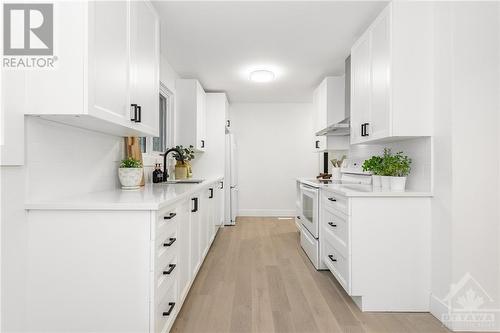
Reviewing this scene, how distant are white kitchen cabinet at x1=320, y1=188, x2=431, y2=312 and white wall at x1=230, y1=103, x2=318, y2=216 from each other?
4.09 m

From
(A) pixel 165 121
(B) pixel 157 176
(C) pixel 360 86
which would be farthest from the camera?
(A) pixel 165 121

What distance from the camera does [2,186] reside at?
4.41ft

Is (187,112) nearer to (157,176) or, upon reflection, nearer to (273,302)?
(157,176)

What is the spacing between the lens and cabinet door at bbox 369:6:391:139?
224 centimetres

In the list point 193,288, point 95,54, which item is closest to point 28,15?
point 95,54

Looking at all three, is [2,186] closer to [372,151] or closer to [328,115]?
[372,151]

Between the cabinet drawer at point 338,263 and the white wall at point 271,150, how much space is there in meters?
3.38

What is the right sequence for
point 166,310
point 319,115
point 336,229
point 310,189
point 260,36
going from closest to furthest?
point 166,310
point 336,229
point 260,36
point 310,189
point 319,115

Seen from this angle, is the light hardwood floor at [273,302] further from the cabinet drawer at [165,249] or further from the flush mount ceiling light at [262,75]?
the flush mount ceiling light at [262,75]

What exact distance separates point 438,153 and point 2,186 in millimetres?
2527

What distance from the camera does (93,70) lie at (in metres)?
1.47

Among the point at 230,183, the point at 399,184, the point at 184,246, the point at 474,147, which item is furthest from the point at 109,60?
the point at 230,183

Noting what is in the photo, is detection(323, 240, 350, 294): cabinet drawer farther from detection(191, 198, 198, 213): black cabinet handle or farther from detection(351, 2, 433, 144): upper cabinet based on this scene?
detection(191, 198, 198, 213): black cabinet handle

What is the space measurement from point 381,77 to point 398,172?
745mm
